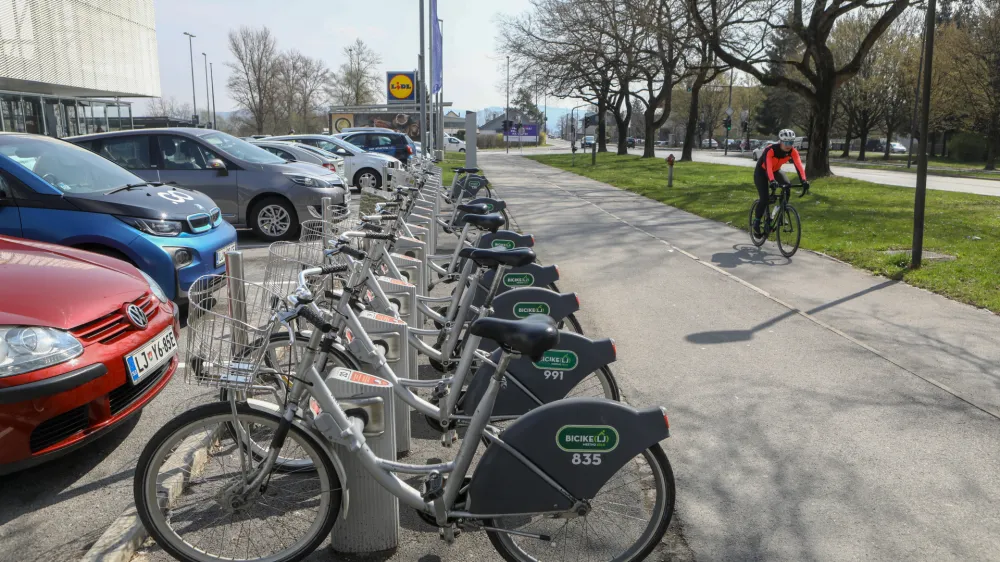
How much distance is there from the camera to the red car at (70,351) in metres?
3.37

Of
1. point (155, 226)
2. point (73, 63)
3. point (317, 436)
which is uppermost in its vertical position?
point (73, 63)

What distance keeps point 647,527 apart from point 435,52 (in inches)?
836

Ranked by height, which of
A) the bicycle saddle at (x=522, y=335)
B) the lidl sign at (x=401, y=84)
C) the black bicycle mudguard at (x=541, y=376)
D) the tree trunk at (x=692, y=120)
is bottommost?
the black bicycle mudguard at (x=541, y=376)

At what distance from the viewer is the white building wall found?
97.6ft

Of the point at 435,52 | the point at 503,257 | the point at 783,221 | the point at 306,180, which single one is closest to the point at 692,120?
the point at 435,52

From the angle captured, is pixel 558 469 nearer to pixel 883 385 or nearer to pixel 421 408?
pixel 421 408

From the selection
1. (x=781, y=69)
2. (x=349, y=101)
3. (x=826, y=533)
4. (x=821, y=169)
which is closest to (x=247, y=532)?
(x=826, y=533)

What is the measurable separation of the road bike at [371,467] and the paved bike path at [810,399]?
26.0 inches

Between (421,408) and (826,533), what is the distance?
1.90 metres

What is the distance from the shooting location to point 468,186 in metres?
11.4

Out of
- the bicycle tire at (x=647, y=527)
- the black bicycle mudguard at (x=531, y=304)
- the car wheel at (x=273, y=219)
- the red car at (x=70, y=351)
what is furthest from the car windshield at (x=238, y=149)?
the bicycle tire at (x=647, y=527)

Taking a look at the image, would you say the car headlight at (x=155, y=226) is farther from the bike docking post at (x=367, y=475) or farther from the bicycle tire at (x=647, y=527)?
the bicycle tire at (x=647, y=527)

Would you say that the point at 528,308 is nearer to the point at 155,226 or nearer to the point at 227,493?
the point at 227,493

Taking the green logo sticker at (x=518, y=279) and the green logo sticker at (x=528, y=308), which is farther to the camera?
the green logo sticker at (x=518, y=279)
